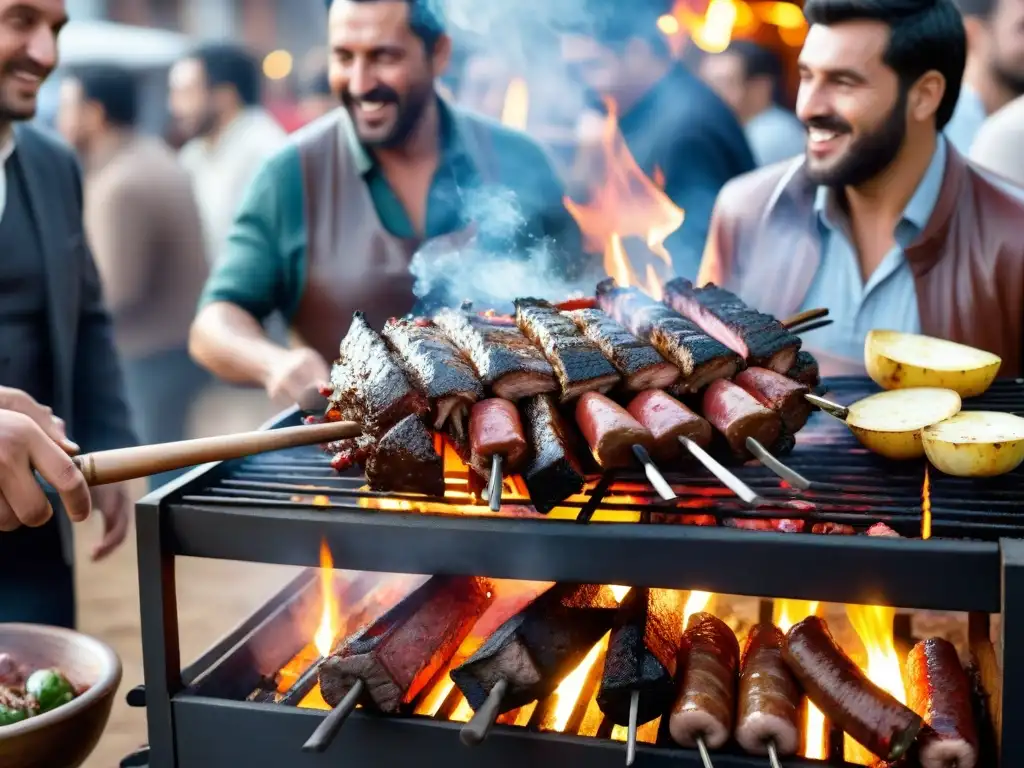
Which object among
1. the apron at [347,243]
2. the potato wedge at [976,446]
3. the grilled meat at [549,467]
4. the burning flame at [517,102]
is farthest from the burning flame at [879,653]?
the burning flame at [517,102]

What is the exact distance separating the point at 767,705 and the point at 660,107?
12.0 feet

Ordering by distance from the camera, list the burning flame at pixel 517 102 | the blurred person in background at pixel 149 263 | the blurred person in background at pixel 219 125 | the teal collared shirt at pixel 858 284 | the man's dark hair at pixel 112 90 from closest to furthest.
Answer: the teal collared shirt at pixel 858 284 → the burning flame at pixel 517 102 → the blurred person in background at pixel 219 125 → the blurred person in background at pixel 149 263 → the man's dark hair at pixel 112 90

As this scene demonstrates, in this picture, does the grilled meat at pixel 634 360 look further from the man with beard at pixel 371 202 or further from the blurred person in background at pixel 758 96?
the blurred person in background at pixel 758 96

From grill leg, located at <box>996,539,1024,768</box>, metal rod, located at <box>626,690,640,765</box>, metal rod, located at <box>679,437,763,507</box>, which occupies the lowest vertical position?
metal rod, located at <box>626,690,640,765</box>

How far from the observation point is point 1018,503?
2051mm

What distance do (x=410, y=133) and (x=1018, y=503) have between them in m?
3.55

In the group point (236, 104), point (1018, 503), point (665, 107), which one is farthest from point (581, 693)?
point (236, 104)

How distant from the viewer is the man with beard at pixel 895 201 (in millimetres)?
3861

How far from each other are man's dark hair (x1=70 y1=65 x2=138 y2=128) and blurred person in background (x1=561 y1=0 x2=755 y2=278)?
4272mm

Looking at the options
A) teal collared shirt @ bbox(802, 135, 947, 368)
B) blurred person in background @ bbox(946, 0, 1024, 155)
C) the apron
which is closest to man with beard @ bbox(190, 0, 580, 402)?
the apron

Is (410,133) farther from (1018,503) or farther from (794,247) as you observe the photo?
(1018,503)

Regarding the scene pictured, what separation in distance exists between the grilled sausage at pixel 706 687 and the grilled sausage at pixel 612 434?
1.83 ft

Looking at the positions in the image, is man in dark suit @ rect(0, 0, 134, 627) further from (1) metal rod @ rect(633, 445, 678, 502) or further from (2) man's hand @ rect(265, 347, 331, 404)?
(1) metal rod @ rect(633, 445, 678, 502)

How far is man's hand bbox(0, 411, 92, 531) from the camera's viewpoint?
185 centimetres
